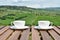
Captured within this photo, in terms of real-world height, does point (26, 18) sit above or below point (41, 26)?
below

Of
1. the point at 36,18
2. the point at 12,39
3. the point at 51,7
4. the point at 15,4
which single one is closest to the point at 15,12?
the point at 15,4

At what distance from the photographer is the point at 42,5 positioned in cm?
270

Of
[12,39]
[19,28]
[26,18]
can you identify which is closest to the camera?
[12,39]

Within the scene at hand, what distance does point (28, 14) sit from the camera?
2613 millimetres

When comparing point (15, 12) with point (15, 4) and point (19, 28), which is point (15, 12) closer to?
point (15, 4)

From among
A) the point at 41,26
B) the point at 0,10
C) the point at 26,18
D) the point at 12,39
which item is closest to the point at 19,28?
the point at 41,26

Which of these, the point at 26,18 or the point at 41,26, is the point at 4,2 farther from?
the point at 41,26

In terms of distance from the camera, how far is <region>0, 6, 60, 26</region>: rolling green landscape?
2531mm

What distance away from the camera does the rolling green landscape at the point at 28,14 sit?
2531mm

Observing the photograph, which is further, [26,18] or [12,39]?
[26,18]

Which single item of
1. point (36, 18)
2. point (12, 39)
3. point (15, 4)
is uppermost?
point (12, 39)

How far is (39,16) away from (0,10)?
0.60m

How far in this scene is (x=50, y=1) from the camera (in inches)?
107

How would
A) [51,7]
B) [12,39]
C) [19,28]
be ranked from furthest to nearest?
[51,7] < [19,28] < [12,39]
